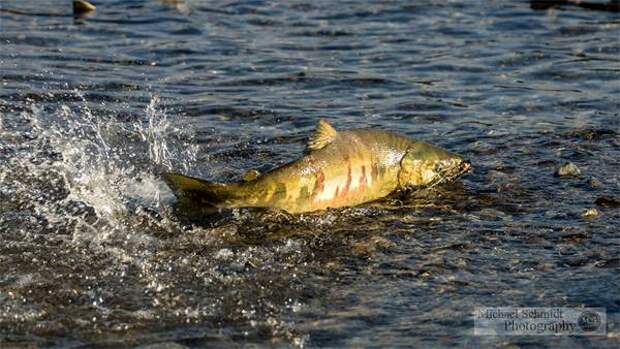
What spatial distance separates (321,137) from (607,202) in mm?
2035

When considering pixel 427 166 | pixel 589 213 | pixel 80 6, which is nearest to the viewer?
pixel 589 213

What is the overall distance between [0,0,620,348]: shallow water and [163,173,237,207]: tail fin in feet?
0.84

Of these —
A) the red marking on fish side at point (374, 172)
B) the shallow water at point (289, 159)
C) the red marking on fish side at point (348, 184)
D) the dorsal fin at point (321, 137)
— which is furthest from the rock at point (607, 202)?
the dorsal fin at point (321, 137)

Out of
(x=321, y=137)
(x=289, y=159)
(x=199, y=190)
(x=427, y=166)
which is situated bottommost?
(x=289, y=159)

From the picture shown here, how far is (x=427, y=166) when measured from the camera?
734 centimetres

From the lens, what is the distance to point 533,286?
5.85m

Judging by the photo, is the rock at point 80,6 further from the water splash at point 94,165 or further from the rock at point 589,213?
the rock at point 589,213

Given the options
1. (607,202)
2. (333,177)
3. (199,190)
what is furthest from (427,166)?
(199,190)

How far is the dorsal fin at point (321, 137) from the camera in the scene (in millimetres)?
6695

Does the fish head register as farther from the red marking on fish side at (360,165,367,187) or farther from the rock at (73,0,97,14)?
the rock at (73,0,97,14)

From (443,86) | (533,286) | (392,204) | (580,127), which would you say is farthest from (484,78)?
(533,286)

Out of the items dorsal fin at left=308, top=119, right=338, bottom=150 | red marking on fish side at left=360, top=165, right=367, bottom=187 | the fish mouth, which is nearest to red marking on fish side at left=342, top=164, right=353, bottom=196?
red marking on fish side at left=360, top=165, right=367, bottom=187

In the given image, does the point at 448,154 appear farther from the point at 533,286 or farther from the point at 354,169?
the point at 533,286

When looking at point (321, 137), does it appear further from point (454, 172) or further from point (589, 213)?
point (589, 213)
